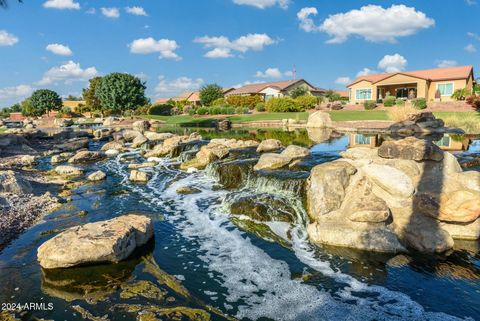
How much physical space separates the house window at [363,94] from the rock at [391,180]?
2032 inches

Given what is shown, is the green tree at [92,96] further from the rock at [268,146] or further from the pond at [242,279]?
the pond at [242,279]

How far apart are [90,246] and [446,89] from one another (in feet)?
187

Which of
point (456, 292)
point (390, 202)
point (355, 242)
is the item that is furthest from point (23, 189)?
point (456, 292)

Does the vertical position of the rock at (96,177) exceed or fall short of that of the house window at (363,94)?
it falls short

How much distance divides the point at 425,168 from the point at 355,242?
4.11m

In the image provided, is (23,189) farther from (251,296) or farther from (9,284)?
(251,296)

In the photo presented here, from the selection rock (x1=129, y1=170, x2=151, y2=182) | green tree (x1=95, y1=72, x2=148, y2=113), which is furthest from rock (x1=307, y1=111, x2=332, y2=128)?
green tree (x1=95, y1=72, x2=148, y2=113)

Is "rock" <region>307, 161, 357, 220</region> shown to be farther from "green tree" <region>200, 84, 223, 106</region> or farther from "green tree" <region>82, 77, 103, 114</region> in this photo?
"green tree" <region>82, 77, 103, 114</region>

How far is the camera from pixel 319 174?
440 inches

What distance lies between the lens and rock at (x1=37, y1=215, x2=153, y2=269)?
781 cm

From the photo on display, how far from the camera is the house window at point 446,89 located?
50756 millimetres

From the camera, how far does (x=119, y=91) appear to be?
58688 millimetres

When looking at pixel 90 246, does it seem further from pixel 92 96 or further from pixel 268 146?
pixel 92 96

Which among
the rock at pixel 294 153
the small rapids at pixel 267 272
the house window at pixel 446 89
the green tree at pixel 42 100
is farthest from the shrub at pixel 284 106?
the green tree at pixel 42 100
